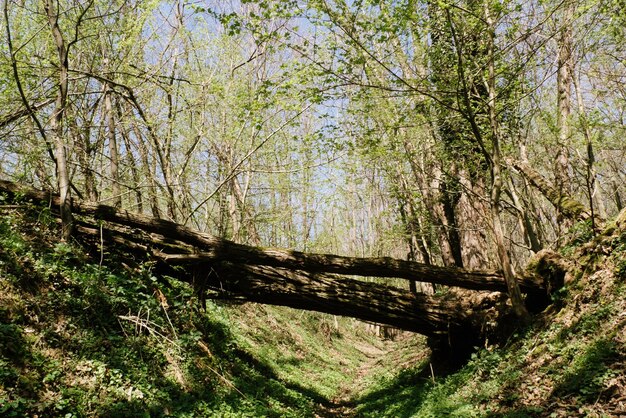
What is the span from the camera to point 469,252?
38.7 feet

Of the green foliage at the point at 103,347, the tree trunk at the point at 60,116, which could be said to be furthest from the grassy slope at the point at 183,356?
the tree trunk at the point at 60,116

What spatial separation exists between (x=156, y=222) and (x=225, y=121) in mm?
8167

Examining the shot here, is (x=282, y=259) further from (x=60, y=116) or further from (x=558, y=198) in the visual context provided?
(x=558, y=198)

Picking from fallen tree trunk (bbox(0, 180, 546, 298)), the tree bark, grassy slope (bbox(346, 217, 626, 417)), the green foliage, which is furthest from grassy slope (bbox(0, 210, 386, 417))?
the tree bark

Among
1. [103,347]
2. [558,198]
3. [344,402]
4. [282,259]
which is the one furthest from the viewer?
[558,198]

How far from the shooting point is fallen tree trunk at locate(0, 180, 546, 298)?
8023mm

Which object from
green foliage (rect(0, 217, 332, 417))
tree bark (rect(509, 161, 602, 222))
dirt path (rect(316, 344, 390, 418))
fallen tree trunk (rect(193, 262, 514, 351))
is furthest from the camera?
tree bark (rect(509, 161, 602, 222))

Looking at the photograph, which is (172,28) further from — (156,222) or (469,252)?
(469,252)

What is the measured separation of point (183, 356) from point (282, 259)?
262 cm

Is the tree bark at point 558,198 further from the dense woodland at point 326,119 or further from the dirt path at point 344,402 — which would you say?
the dirt path at point 344,402

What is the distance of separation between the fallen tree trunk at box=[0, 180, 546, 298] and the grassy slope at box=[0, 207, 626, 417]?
748 mm

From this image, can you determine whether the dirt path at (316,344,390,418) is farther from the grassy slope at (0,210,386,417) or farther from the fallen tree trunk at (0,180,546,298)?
the fallen tree trunk at (0,180,546,298)

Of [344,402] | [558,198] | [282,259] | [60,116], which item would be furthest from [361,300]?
[60,116]

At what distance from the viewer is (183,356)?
6605 mm
